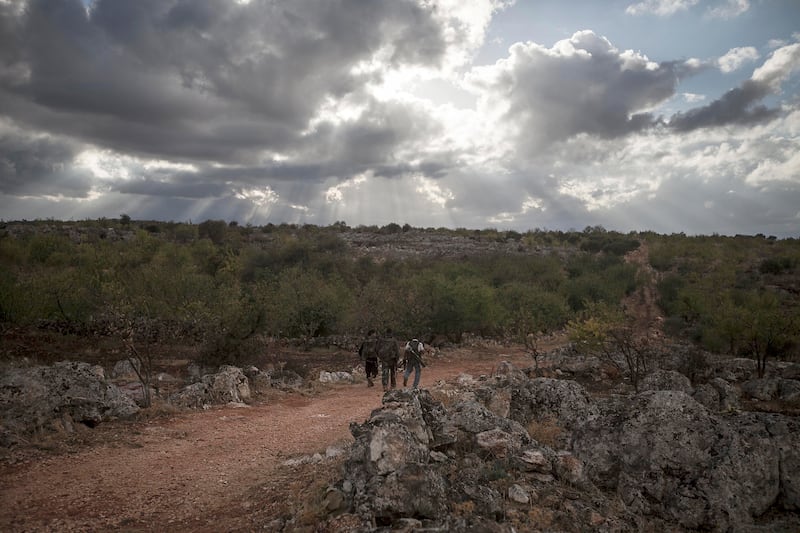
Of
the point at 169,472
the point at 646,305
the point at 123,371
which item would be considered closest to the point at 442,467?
the point at 169,472

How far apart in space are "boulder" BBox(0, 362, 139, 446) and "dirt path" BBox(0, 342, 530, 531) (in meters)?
0.74

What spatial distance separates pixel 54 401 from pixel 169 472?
4301 millimetres

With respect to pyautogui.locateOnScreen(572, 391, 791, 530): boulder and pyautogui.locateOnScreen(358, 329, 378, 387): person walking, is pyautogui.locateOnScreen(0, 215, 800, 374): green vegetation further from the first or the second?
pyautogui.locateOnScreen(572, 391, 791, 530): boulder

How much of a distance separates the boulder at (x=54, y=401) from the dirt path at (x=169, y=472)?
74cm

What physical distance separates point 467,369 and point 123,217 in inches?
2731

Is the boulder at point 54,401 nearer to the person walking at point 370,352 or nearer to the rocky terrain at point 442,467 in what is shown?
the rocky terrain at point 442,467

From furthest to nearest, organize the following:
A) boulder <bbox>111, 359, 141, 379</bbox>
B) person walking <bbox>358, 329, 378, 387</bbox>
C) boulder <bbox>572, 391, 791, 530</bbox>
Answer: boulder <bbox>111, 359, 141, 379</bbox> < person walking <bbox>358, 329, 378, 387</bbox> < boulder <bbox>572, 391, 791, 530</bbox>

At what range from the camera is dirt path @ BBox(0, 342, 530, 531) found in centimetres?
700

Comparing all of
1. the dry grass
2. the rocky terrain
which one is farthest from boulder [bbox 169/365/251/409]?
the dry grass

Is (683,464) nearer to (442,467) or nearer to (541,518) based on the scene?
(541,518)

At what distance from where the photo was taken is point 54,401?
426 inches

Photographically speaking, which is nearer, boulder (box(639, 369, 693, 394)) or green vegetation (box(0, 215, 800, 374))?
boulder (box(639, 369, 693, 394))

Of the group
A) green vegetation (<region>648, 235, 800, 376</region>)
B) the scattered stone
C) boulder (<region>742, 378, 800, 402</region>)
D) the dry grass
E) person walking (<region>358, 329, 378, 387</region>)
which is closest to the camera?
the dry grass

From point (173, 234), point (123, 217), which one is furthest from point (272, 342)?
point (123, 217)
